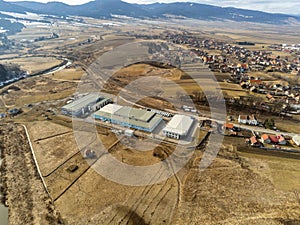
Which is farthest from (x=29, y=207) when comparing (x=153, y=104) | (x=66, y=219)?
(x=153, y=104)

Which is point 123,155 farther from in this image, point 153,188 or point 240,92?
point 240,92

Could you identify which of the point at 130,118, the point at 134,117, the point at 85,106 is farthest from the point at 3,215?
the point at 85,106

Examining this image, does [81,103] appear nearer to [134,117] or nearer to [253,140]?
[134,117]

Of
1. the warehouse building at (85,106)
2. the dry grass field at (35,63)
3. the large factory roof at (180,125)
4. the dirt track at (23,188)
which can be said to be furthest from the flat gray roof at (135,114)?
the dry grass field at (35,63)

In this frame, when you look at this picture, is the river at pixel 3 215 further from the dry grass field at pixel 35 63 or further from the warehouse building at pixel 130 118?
the dry grass field at pixel 35 63

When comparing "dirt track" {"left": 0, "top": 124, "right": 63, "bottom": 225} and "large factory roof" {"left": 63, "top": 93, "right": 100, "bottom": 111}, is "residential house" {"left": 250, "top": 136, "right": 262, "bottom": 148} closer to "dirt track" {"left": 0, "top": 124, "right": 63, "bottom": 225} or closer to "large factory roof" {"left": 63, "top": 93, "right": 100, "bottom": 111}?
"dirt track" {"left": 0, "top": 124, "right": 63, "bottom": 225}

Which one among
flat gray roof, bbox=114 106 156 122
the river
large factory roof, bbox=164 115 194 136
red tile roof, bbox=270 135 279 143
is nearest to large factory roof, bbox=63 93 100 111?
flat gray roof, bbox=114 106 156 122

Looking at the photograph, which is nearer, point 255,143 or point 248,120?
point 255,143
